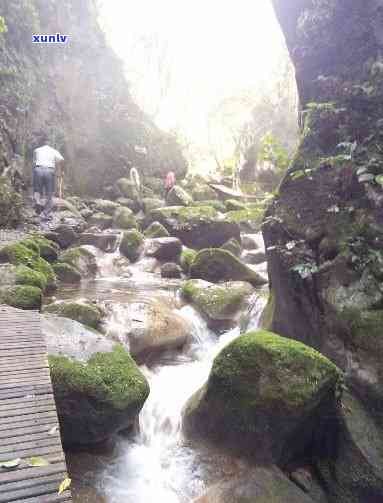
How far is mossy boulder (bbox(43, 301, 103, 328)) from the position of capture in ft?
23.0

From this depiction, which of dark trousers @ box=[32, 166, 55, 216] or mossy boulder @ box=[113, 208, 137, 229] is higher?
dark trousers @ box=[32, 166, 55, 216]

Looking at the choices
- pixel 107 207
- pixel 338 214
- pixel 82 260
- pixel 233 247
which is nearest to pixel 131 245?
pixel 82 260

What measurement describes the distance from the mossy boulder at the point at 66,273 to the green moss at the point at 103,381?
6.13m

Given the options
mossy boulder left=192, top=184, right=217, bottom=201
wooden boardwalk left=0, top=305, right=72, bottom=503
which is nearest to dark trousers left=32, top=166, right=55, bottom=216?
wooden boardwalk left=0, top=305, right=72, bottom=503

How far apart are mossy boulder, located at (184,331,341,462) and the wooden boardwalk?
234 centimetres

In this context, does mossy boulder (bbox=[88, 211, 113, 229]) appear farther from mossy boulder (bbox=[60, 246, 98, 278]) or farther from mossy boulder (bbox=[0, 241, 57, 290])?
mossy boulder (bbox=[0, 241, 57, 290])

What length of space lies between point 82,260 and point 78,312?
5.14m

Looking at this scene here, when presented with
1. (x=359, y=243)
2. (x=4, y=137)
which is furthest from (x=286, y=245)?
(x=4, y=137)

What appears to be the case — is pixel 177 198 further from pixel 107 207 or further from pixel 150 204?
pixel 107 207

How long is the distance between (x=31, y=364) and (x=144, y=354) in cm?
330

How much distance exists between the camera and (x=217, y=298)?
29.6 ft

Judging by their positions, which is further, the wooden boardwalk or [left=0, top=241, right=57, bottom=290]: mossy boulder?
[left=0, top=241, right=57, bottom=290]: mossy boulder

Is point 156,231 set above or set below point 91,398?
above

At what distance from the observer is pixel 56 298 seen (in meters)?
8.80
